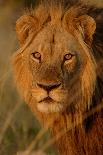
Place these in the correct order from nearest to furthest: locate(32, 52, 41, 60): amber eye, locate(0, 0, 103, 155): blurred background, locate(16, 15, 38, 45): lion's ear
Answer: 1. locate(32, 52, 41, 60): amber eye
2. locate(16, 15, 38, 45): lion's ear
3. locate(0, 0, 103, 155): blurred background

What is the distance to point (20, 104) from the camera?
25.3ft

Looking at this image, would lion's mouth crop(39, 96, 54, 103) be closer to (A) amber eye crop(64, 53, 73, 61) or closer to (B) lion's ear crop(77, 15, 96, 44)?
(A) amber eye crop(64, 53, 73, 61)

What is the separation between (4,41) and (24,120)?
714mm

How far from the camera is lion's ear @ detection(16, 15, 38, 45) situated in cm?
654

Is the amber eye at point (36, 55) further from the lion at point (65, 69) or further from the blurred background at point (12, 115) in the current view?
the blurred background at point (12, 115)

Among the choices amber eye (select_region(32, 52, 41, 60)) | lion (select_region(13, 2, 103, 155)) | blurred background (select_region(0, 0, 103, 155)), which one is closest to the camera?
lion (select_region(13, 2, 103, 155))

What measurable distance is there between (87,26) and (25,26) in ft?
1.55

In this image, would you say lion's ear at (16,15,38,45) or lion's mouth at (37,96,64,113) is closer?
lion's mouth at (37,96,64,113)

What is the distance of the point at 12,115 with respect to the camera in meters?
7.87

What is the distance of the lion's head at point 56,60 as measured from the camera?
625 centimetres

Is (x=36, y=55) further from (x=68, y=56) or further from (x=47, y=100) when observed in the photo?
(x=47, y=100)

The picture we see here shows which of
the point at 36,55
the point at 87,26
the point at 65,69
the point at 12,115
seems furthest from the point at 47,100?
the point at 12,115

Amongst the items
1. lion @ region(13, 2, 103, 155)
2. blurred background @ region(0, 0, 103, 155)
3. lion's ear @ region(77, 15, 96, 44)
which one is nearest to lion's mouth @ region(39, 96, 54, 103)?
lion @ region(13, 2, 103, 155)

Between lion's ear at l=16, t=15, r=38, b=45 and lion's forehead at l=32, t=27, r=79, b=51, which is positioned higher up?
lion's ear at l=16, t=15, r=38, b=45
